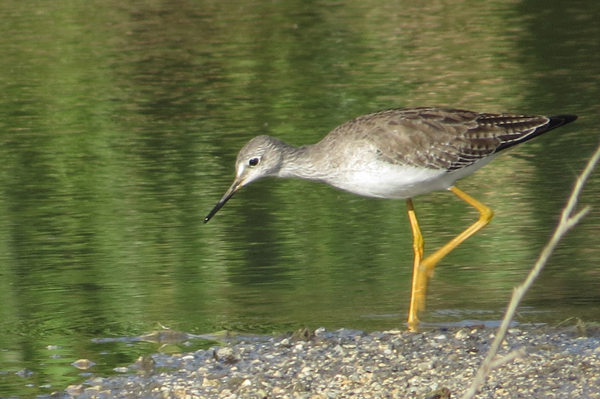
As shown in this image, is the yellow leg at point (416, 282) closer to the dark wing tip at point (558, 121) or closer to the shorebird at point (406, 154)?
the shorebird at point (406, 154)

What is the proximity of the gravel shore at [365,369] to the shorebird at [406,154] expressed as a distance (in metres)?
0.94

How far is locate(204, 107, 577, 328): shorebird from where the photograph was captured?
8883 millimetres

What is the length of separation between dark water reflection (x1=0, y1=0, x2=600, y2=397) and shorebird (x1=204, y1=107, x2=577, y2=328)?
483 mm

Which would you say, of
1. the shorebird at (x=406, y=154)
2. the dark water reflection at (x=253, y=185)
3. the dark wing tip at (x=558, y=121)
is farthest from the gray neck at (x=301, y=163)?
the dark wing tip at (x=558, y=121)

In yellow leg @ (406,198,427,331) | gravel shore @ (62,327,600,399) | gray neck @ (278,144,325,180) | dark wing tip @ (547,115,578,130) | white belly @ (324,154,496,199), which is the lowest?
gravel shore @ (62,327,600,399)

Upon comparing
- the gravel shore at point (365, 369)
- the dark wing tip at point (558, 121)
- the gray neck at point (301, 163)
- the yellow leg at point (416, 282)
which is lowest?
the gravel shore at point (365, 369)

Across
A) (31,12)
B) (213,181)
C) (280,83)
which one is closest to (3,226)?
(213,181)

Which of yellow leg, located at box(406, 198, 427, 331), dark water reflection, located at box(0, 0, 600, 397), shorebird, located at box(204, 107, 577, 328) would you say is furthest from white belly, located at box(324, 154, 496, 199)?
dark water reflection, located at box(0, 0, 600, 397)

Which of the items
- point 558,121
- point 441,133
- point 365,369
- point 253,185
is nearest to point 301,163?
point 441,133

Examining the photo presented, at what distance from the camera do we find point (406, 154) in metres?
8.98

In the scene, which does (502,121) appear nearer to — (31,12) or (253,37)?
(253,37)

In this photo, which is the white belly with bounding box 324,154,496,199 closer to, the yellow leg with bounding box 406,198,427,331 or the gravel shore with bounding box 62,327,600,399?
→ the yellow leg with bounding box 406,198,427,331

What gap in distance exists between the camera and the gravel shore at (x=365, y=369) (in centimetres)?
688

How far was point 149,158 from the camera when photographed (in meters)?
14.1
